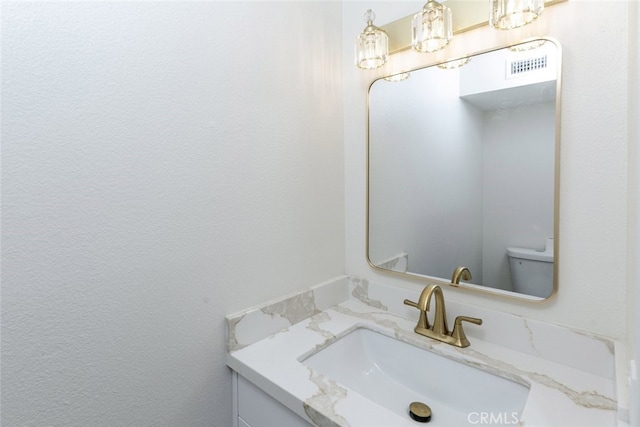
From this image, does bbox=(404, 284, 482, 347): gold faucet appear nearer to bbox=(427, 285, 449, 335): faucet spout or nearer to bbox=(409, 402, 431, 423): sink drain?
bbox=(427, 285, 449, 335): faucet spout

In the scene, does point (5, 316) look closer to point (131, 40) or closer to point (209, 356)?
point (209, 356)

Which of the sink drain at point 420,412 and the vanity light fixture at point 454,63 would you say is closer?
Answer: the sink drain at point 420,412

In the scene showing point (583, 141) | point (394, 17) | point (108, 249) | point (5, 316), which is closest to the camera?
point (5, 316)

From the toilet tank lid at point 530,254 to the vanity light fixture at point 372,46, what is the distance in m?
0.71

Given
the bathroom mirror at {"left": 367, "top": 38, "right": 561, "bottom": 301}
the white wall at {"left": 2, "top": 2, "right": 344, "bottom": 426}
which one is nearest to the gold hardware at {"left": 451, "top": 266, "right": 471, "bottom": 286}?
the bathroom mirror at {"left": 367, "top": 38, "right": 561, "bottom": 301}

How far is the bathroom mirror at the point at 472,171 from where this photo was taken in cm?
88

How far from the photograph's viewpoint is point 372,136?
1.21 metres

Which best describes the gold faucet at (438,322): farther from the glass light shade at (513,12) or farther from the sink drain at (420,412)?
Answer: the glass light shade at (513,12)

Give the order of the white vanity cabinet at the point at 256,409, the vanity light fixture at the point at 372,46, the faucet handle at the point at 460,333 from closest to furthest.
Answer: the white vanity cabinet at the point at 256,409 < the faucet handle at the point at 460,333 < the vanity light fixture at the point at 372,46

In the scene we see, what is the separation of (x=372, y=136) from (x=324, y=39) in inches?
15.6

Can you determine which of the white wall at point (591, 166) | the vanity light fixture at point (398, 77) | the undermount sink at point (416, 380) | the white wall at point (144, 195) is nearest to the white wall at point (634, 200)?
the white wall at point (591, 166)

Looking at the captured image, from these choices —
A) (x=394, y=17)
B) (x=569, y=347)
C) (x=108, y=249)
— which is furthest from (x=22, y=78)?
(x=569, y=347)

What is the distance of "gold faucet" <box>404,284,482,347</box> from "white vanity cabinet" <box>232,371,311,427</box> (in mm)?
452

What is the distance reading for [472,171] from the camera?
39.6 inches
